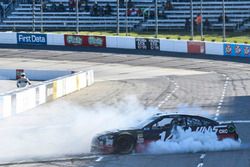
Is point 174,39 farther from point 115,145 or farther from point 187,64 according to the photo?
point 115,145

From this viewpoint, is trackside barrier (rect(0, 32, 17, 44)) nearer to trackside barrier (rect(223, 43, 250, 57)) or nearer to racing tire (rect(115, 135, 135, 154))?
trackside barrier (rect(223, 43, 250, 57))

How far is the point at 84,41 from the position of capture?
192ft

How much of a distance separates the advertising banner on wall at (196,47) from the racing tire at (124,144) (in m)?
38.2

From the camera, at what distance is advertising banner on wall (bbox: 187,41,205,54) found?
54.0 meters

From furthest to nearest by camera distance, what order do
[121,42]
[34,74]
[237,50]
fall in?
[121,42] < [237,50] < [34,74]

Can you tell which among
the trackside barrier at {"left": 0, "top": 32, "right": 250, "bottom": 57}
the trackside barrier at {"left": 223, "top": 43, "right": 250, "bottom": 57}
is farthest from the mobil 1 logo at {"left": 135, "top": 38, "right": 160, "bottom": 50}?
the trackside barrier at {"left": 223, "top": 43, "right": 250, "bottom": 57}

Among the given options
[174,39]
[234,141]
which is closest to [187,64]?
[174,39]

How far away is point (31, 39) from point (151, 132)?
44.6m

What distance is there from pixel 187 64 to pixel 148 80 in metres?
10.2

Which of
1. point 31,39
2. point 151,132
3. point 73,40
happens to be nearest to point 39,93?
point 151,132

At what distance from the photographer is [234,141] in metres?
17.1

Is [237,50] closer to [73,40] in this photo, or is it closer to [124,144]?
[73,40]

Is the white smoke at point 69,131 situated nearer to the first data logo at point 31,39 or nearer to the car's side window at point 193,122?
the car's side window at point 193,122

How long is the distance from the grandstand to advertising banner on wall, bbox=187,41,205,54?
11.3 meters
